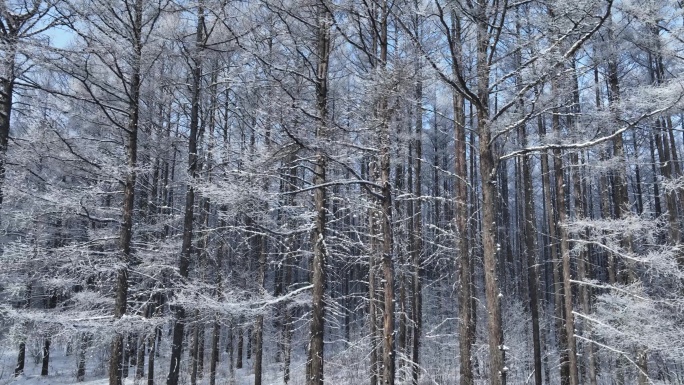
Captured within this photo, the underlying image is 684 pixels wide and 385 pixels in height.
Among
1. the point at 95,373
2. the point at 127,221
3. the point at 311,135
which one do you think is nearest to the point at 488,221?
the point at 311,135

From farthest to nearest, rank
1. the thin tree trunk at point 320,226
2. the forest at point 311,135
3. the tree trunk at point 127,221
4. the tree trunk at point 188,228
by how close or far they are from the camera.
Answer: the tree trunk at point 188,228, the tree trunk at point 127,221, the thin tree trunk at point 320,226, the forest at point 311,135

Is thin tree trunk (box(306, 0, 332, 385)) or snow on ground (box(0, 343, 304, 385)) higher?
thin tree trunk (box(306, 0, 332, 385))

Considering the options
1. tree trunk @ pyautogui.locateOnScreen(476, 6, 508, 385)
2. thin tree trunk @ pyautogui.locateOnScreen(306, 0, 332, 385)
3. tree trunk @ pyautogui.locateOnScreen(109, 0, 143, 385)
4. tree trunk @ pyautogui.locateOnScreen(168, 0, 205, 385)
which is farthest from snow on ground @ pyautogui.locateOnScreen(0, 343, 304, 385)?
tree trunk @ pyautogui.locateOnScreen(476, 6, 508, 385)

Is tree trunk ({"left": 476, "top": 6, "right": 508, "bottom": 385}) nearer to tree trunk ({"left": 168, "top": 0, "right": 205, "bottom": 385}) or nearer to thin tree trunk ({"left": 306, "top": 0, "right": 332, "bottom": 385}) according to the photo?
thin tree trunk ({"left": 306, "top": 0, "right": 332, "bottom": 385})

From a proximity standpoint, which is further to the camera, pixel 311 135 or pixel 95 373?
pixel 95 373

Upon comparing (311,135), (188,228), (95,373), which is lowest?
(95,373)

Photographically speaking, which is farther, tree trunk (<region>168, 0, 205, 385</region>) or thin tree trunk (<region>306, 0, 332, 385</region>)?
tree trunk (<region>168, 0, 205, 385</region>)

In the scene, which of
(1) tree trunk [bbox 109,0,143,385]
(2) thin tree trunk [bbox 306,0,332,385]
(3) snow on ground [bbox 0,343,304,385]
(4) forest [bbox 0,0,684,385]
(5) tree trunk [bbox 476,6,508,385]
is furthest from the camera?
(3) snow on ground [bbox 0,343,304,385]

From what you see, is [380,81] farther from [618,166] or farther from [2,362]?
[2,362]

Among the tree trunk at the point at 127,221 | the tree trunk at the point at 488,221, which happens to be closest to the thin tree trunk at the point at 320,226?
the tree trunk at the point at 488,221

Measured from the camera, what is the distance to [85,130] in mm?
15258

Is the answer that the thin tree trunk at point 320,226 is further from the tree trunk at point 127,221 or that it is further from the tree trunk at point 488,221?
the tree trunk at point 127,221

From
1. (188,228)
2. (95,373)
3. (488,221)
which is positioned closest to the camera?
(488,221)

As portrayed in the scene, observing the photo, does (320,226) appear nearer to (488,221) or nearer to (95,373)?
(488,221)
